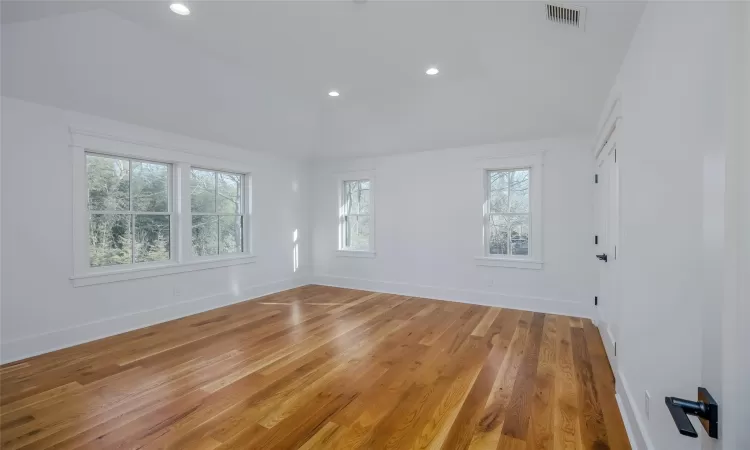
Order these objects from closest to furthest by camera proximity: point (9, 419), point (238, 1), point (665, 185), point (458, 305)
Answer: point (665, 185) → point (9, 419) → point (238, 1) → point (458, 305)

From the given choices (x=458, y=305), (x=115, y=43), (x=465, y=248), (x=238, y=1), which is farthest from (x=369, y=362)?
(x=115, y=43)

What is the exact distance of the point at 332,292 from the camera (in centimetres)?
595

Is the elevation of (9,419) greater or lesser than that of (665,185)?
lesser

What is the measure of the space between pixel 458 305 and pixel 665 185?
→ 3772 mm

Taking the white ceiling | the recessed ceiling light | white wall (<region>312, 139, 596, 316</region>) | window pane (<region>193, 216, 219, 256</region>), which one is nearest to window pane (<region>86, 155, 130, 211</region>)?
the white ceiling

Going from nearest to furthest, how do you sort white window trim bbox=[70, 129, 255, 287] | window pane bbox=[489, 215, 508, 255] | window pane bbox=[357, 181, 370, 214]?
white window trim bbox=[70, 129, 255, 287], window pane bbox=[489, 215, 508, 255], window pane bbox=[357, 181, 370, 214]

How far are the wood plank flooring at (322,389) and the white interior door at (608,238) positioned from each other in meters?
0.24

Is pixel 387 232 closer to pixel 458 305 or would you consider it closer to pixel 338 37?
pixel 458 305

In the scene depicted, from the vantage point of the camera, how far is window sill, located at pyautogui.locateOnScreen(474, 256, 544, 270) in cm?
470

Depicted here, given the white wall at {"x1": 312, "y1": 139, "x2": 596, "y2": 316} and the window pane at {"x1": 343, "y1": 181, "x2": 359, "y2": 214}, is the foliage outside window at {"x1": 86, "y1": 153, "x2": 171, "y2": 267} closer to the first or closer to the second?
the white wall at {"x1": 312, "y1": 139, "x2": 596, "y2": 316}

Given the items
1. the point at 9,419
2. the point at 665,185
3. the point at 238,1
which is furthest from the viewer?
the point at 238,1

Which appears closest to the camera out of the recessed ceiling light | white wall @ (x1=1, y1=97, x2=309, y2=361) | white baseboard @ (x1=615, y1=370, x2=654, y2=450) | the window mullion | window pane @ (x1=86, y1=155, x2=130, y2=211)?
white baseboard @ (x1=615, y1=370, x2=654, y2=450)

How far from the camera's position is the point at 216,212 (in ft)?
16.7

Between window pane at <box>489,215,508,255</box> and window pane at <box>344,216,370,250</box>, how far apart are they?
2199 mm
